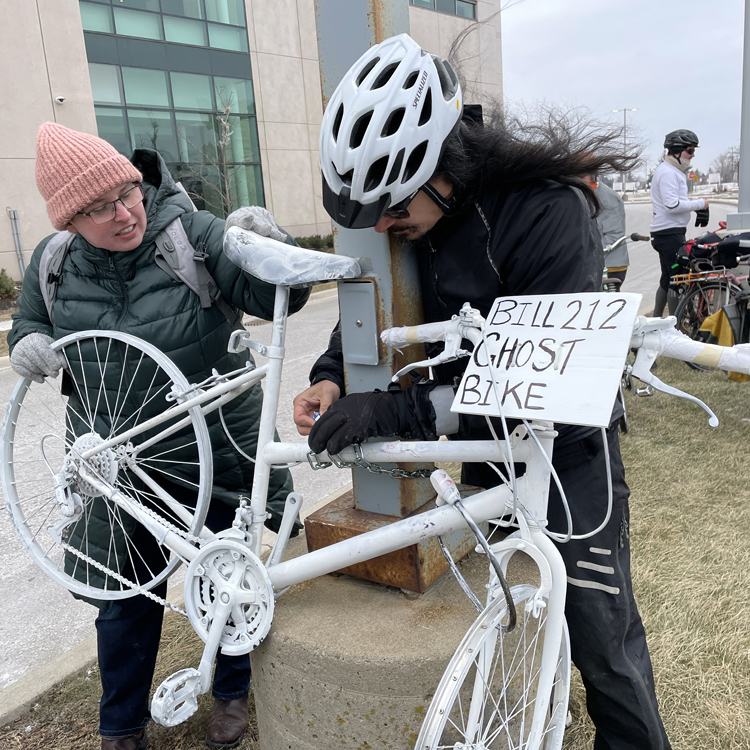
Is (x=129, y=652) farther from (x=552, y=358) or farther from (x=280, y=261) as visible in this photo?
(x=552, y=358)

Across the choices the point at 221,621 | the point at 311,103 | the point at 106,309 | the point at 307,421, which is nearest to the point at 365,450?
the point at 307,421

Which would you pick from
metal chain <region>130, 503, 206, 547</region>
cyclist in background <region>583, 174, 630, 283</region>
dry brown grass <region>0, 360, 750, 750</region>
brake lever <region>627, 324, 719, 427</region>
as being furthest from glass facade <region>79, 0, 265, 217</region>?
brake lever <region>627, 324, 719, 427</region>

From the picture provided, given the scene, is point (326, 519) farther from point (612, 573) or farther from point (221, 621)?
point (612, 573)

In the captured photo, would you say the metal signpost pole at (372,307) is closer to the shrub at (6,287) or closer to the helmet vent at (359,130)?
the helmet vent at (359,130)

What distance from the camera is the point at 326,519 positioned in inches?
84.5

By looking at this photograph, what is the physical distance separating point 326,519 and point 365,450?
0.46 meters

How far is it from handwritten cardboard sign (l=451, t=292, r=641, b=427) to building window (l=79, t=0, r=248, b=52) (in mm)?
19798

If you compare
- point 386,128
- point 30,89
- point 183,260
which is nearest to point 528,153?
point 386,128

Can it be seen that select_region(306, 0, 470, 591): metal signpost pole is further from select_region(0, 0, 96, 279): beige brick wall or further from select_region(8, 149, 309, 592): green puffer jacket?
select_region(0, 0, 96, 279): beige brick wall

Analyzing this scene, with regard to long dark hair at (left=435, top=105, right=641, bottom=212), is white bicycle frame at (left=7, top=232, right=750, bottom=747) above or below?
below

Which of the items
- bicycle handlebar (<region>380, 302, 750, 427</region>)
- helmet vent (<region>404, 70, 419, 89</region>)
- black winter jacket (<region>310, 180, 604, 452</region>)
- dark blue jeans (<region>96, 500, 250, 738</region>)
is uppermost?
helmet vent (<region>404, 70, 419, 89</region>)

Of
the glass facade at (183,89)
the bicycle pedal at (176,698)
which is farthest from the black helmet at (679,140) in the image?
the glass facade at (183,89)

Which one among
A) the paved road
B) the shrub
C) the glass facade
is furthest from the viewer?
the glass facade

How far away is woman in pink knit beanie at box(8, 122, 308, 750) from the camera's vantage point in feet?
6.86
